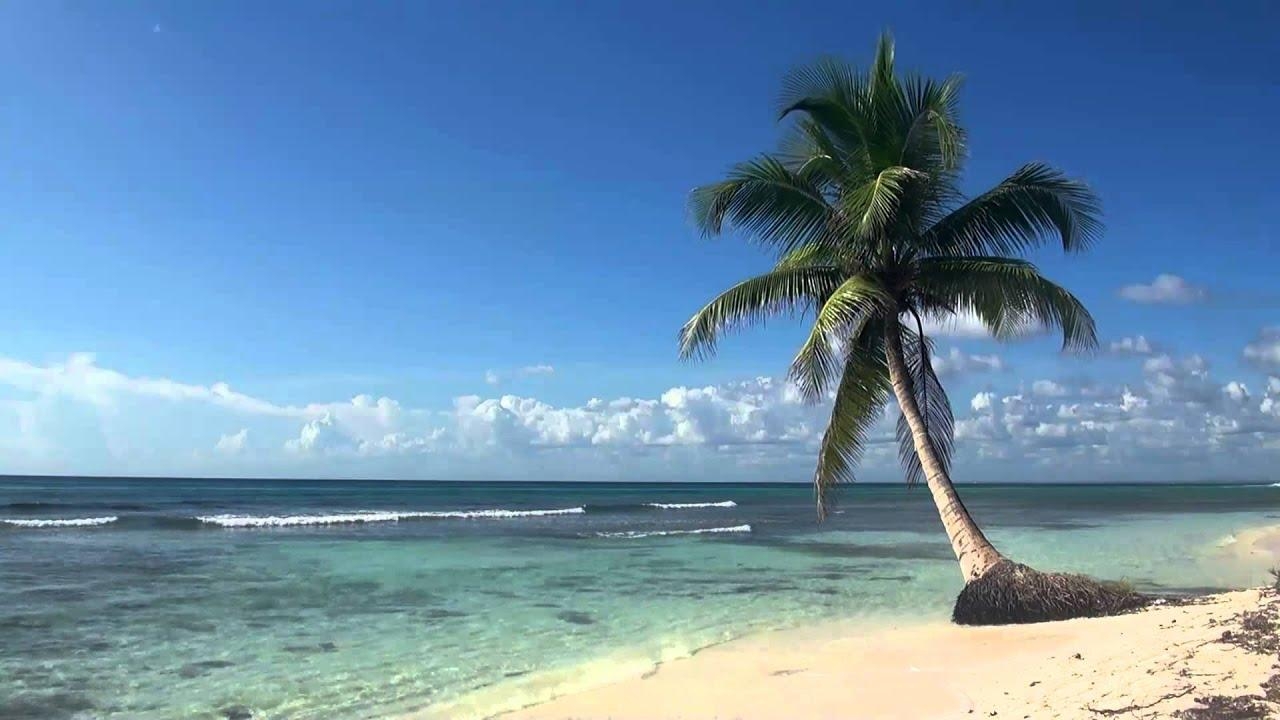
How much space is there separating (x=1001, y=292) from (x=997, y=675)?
5.12 metres

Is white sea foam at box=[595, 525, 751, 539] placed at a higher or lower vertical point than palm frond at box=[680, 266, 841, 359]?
lower

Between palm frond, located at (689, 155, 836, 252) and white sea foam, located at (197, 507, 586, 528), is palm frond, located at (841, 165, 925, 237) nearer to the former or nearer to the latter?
palm frond, located at (689, 155, 836, 252)

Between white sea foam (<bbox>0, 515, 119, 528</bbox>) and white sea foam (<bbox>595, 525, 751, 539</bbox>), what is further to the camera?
white sea foam (<bbox>0, 515, 119, 528</bbox>)

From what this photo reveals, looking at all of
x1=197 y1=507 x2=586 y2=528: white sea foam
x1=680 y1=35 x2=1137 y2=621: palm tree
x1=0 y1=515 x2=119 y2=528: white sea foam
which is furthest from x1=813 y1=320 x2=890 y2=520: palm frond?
x1=0 y1=515 x2=119 y2=528: white sea foam

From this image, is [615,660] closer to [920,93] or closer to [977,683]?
[977,683]

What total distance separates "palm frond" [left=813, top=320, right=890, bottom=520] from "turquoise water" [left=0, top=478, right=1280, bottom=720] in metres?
2.30

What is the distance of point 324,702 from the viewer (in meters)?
8.38

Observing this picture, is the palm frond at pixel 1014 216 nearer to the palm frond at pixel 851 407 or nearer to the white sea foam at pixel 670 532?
the palm frond at pixel 851 407

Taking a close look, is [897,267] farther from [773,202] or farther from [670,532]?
[670,532]

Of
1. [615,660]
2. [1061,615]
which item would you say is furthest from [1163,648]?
[615,660]

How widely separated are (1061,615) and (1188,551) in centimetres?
1571

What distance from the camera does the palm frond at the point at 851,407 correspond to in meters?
12.3

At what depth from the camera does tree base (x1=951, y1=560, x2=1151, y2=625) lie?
10.1 m

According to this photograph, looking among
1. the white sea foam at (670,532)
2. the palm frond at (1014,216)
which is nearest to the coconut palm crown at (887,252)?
the palm frond at (1014,216)
